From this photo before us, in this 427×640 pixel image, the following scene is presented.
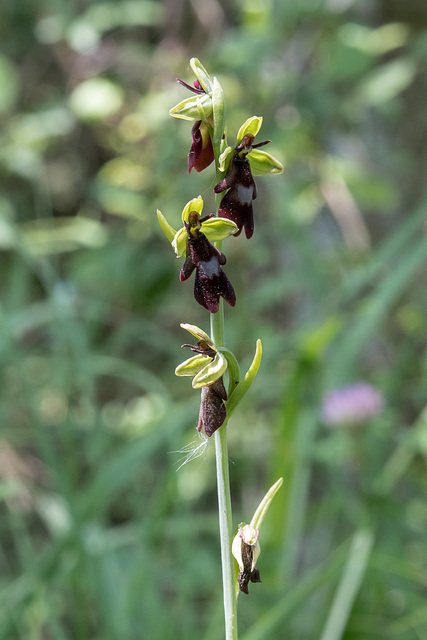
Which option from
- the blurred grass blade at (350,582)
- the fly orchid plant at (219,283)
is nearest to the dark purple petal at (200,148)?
the fly orchid plant at (219,283)

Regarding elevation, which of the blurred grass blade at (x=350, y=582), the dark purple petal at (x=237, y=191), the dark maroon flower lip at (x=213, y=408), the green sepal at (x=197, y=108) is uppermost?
the green sepal at (x=197, y=108)

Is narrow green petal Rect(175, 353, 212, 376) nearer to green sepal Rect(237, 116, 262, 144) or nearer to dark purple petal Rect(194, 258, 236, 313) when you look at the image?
dark purple petal Rect(194, 258, 236, 313)

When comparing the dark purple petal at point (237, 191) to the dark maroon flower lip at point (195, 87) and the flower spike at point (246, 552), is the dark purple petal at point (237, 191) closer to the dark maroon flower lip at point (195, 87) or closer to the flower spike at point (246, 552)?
the dark maroon flower lip at point (195, 87)

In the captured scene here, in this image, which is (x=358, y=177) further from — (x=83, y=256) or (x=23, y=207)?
(x=23, y=207)

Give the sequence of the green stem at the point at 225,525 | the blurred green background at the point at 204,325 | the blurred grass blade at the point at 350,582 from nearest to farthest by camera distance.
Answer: the green stem at the point at 225,525 → the blurred grass blade at the point at 350,582 → the blurred green background at the point at 204,325

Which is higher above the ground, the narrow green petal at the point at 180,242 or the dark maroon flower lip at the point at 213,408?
the narrow green petal at the point at 180,242
